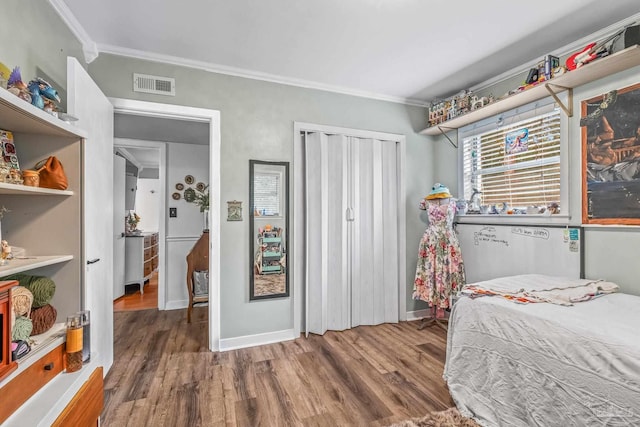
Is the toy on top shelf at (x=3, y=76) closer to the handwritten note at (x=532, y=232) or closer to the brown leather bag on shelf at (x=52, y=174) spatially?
the brown leather bag on shelf at (x=52, y=174)

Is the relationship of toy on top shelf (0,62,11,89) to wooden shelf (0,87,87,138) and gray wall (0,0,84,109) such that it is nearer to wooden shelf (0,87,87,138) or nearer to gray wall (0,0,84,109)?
wooden shelf (0,87,87,138)

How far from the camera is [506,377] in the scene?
61.1 inches

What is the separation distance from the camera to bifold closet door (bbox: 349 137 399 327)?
10.5ft

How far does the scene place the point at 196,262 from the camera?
345cm

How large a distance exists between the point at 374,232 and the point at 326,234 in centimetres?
56

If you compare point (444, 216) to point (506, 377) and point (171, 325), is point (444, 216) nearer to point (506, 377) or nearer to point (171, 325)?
point (506, 377)

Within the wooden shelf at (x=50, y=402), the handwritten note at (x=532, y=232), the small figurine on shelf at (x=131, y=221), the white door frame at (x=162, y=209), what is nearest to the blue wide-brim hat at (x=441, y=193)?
the handwritten note at (x=532, y=232)

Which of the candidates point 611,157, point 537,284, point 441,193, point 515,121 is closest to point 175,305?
point 441,193

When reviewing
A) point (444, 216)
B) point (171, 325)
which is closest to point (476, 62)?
point (444, 216)

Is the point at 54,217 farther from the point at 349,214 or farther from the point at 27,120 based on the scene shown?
the point at 349,214

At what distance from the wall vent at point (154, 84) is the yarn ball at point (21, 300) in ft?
5.98

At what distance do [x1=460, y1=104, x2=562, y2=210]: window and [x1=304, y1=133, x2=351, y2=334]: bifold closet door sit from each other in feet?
4.32

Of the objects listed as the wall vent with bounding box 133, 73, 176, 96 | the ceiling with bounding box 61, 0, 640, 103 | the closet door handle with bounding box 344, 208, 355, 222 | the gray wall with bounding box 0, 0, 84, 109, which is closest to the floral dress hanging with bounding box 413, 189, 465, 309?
the closet door handle with bounding box 344, 208, 355, 222

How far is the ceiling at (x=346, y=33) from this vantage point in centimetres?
188
